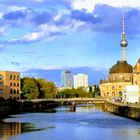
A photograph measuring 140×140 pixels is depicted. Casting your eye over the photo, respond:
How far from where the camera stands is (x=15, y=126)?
110500 millimetres

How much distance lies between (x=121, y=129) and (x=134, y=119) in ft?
88.9

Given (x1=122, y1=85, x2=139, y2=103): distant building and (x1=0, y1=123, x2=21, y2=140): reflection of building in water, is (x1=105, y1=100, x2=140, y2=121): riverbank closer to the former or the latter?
(x1=122, y1=85, x2=139, y2=103): distant building

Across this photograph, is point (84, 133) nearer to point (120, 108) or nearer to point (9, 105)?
point (120, 108)

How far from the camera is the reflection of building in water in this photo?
91.9m

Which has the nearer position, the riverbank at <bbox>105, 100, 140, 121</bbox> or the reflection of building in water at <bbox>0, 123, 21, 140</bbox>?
the reflection of building in water at <bbox>0, 123, 21, 140</bbox>

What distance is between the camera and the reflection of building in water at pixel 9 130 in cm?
9188

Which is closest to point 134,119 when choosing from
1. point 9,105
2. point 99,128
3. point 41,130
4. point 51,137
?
point 99,128

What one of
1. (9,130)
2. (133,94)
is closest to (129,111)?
(133,94)

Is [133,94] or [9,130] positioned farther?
[133,94]

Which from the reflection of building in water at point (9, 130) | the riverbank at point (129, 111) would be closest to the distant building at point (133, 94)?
the riverbank at point (129, 111)

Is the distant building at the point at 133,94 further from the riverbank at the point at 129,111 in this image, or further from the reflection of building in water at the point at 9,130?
the reflection of building in water at the point at 9,130

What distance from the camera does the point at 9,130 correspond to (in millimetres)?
101312

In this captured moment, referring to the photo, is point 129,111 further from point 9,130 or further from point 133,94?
point 9,130

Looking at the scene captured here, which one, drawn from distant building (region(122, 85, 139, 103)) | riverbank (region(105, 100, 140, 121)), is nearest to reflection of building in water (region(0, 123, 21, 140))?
riverbank (region(105, 100, 140, 121))
